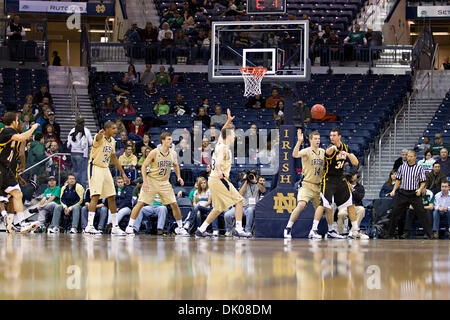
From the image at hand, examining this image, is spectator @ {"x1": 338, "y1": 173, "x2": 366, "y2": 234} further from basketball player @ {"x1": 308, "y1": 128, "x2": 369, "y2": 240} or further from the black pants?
basketball player @ {"x1": 308, "y1": 128, "x2": 369, "y2": 240}

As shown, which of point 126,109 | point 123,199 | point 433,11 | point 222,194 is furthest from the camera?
point 433,11

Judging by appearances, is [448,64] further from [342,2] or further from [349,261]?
[349,261]

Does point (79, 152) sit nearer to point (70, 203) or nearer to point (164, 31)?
point (70, 203)

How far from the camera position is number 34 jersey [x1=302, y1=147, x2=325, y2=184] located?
1455cm

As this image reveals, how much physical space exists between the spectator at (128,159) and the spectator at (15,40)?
34.1 ft

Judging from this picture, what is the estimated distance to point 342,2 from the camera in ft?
105

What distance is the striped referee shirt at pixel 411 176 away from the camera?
16.7 metres

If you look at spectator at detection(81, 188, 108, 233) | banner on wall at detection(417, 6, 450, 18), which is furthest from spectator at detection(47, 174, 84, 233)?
banner on wall at detection(417, 6, 450, 18)

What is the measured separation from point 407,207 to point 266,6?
18.4ft

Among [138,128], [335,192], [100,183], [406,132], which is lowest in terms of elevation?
[335,192]

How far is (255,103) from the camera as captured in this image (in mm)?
25000

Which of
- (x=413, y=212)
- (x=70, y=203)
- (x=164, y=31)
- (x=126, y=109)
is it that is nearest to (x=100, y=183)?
(x=70, y=203)

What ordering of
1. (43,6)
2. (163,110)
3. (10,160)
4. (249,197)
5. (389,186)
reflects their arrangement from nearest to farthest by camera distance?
(10,160) → (249,197) → (389,186) → (163,110) → (43,6)

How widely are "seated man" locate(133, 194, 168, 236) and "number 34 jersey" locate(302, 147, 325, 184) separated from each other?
4.08m
